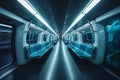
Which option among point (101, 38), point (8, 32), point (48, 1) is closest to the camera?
point (48, 1)

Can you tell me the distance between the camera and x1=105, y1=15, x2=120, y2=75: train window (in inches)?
187

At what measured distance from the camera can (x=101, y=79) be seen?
12.8ft

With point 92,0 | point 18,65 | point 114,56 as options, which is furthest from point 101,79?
point 18,65

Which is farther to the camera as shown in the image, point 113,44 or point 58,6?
point 113,44

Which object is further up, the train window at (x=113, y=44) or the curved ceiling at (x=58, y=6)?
the curved ceiling at (x=58, y=6)

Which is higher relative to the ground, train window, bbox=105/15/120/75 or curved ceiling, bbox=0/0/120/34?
curved ceiling, bbox=0/0/120/34

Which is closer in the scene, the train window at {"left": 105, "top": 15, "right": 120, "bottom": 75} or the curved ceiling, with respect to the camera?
the curved ceiling

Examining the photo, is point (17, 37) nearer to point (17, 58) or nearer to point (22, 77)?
point (17, 58)

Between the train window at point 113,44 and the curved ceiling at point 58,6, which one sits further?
the train window at point 113,44

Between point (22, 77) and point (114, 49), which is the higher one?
point (114, 49)

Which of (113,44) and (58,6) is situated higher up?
(58,6)

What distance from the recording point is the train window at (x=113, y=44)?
15.6ft

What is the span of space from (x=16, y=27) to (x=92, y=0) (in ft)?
13.7

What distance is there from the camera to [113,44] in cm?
514
